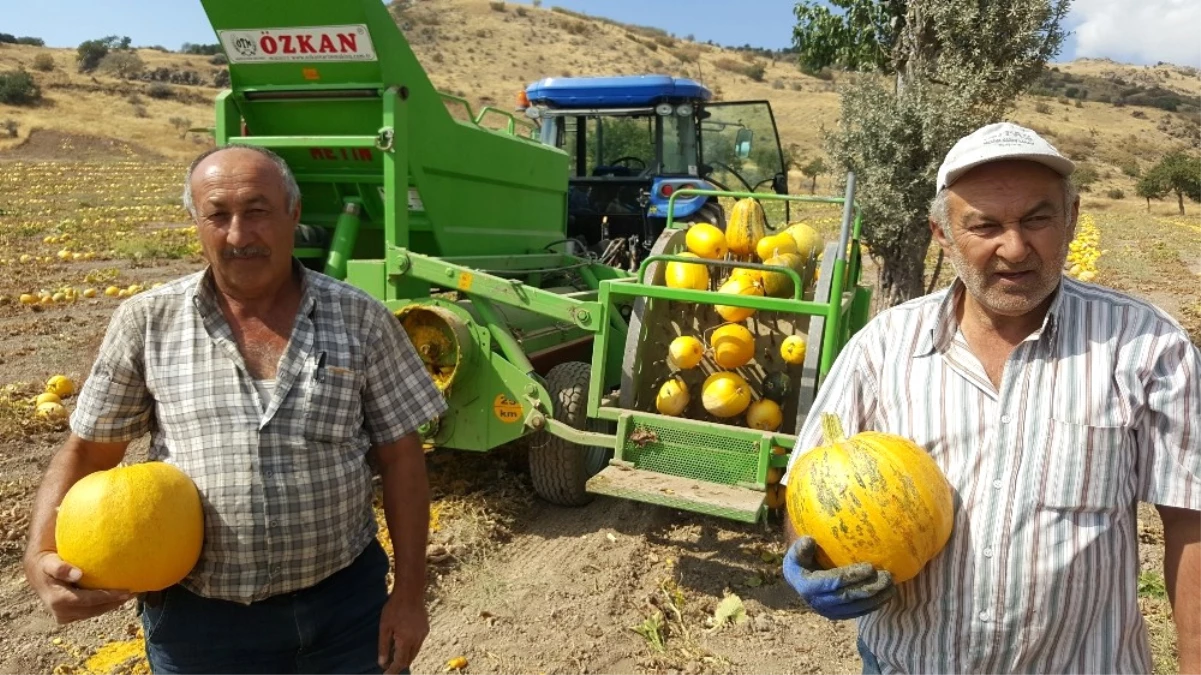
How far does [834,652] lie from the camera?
384cm

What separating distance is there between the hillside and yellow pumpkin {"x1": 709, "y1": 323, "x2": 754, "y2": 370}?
4177cm

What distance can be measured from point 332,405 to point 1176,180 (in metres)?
44.6

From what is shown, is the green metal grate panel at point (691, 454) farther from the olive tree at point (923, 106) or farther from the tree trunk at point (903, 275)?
the tree trunk at point (903, 275)

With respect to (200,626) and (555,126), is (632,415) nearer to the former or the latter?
(200,626)

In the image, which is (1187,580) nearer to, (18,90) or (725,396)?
(725,396)

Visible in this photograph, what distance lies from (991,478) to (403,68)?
4.16 m

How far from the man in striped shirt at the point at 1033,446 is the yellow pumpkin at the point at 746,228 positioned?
3.48 meters

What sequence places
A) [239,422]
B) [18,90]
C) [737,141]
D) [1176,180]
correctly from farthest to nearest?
[18,90] < [1176,180] < [737,141] < [239,422]

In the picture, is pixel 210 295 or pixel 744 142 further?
pixel 744 142

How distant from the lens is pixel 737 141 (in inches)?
320

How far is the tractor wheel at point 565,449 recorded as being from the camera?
504 centimetres

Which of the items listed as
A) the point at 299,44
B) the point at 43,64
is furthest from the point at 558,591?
the point at 43,64

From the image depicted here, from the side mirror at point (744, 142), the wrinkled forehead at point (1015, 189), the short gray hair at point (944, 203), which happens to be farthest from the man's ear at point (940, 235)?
the side mirror at point (744, 142)

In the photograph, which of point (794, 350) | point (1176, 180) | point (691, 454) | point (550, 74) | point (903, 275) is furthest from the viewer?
point (550, 74)
